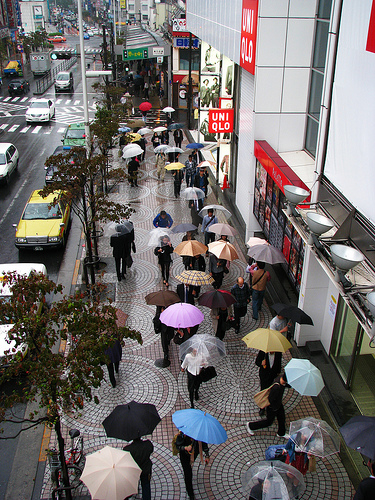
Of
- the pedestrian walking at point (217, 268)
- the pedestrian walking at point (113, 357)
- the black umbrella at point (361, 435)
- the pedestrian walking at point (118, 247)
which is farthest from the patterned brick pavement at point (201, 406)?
the black umbrella at point (361, 435)

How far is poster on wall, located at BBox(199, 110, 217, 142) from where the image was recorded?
2867cm

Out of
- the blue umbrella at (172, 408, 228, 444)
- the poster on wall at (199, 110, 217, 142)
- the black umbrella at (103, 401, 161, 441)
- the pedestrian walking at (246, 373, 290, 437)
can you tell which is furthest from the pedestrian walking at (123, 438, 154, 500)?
the poster on wall at (199, 110, 217, 142)

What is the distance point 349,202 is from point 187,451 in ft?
16.8

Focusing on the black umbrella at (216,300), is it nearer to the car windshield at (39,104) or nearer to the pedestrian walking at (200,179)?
the pedestrian walking at (200,179)

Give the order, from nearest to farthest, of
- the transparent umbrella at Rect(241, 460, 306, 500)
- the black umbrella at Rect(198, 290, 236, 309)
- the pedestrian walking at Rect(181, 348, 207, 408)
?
the transparent umbrella at Rect(241, 460, 306, 500)
the pedestrian walking at Rect(181, 348, 207, 408)
the black umbrella at Rect(198, 290, 236, 309)

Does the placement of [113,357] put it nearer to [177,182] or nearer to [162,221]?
[162,221]

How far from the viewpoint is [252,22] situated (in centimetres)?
1448

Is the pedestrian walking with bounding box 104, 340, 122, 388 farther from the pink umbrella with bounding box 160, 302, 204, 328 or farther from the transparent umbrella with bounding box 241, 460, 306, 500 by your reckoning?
the transparent umbrella with bounding box 241, 460, 306, 500

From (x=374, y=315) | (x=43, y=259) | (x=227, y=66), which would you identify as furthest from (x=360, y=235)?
(x=227, y=66)

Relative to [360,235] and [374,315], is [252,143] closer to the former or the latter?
[360,235]

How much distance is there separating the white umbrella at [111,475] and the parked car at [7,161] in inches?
764

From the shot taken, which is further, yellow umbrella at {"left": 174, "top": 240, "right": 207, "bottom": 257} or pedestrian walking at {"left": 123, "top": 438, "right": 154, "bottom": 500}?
yellow umbrella at {"left": 174, "top": 240, "right": 207, "bottom": 257}

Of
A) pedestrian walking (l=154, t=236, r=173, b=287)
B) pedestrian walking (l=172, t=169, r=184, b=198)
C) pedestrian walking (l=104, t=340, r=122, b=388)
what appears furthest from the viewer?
pedestrian walking (l=172, t=169, r=184, b=198)

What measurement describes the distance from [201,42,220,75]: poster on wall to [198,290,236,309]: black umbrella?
1820 cm
